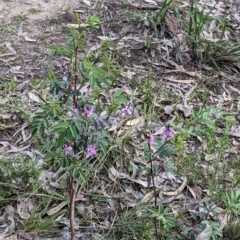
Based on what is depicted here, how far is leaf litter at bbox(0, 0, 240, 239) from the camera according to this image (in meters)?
2.44

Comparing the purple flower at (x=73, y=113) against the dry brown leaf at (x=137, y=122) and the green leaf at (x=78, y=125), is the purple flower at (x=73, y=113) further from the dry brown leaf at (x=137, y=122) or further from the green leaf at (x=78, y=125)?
the dry brown leaf at (x=137, y=122)

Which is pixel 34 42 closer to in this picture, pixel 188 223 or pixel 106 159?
pixel 106 159

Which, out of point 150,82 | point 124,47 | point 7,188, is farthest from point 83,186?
point 124,47

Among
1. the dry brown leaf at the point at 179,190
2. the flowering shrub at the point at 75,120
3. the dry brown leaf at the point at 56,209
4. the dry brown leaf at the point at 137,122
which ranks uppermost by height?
the flowering shrub at the point at 75,120

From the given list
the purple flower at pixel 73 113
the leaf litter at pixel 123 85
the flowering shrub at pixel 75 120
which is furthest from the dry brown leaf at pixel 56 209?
the purple flower at pixel 73 113

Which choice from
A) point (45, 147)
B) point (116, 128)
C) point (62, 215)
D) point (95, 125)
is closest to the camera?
point (95, 125)

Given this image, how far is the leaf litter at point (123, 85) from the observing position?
2443mm

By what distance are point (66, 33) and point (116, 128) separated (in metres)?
1.00

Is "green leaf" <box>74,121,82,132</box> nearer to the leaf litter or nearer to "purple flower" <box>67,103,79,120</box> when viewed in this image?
"purple flower" <box>67,103,79,120</box>

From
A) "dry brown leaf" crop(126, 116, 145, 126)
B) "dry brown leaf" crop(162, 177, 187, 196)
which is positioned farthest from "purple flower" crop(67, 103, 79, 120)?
"dry brown leaf" crop(126, 116, 145, 126)

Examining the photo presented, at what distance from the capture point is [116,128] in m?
2.80

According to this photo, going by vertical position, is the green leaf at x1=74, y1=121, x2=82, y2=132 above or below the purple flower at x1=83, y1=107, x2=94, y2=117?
above

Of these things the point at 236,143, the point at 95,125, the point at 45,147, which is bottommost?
the point at 236,143

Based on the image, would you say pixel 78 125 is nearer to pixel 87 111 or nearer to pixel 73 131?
pixel 73 131
